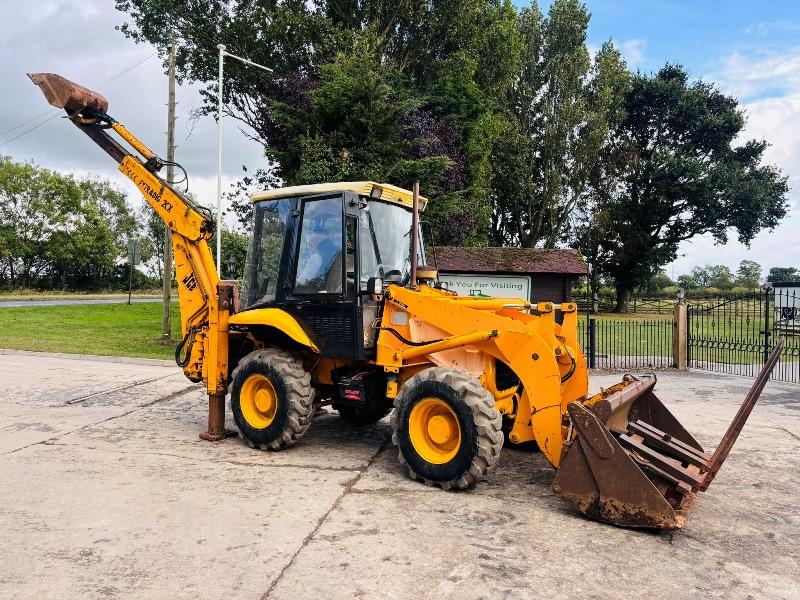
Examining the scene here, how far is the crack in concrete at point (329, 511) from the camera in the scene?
3.65m

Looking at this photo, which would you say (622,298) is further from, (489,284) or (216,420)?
(216,420)

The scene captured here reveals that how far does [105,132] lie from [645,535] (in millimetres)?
7236

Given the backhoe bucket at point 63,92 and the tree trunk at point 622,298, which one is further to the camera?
the tree trunk at point 622,298

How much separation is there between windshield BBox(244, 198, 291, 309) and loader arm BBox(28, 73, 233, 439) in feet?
0.92

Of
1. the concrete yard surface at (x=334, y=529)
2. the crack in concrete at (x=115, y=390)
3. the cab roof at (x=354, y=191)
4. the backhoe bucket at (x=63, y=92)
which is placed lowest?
the concrete yard surface at (x=334, y=529)

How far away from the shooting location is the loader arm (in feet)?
23.1

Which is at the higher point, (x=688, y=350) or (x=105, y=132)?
(x=105, y=132)

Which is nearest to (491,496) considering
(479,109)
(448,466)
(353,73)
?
(448,466)

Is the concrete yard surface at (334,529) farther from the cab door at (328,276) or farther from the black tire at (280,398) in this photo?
the cab door at (328,276)

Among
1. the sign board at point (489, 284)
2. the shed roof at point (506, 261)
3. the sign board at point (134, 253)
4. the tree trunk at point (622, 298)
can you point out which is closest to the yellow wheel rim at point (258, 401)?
the shed roof at point (506, 261)

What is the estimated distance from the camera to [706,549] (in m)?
4.25

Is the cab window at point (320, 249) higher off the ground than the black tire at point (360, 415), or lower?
higher

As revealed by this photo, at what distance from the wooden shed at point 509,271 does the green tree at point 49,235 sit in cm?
4313

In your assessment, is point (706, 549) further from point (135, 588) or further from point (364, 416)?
point (364, 416)
